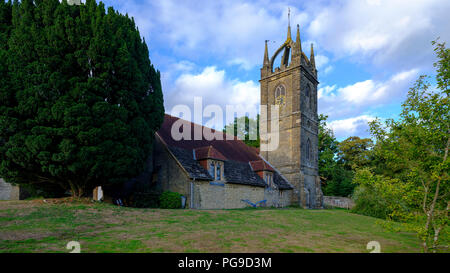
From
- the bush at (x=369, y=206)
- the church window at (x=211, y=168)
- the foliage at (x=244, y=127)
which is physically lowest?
the bush at (x=369, y=206)

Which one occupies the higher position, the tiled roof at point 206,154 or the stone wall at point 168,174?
the tiled roof at point 206,154

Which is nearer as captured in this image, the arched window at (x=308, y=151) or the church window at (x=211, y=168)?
the church window at (x=211, y=168)

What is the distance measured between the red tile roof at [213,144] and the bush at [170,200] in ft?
13.7

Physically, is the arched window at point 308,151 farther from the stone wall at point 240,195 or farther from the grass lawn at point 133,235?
the grass lawn at point 133,235

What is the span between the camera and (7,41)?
48.7 feet

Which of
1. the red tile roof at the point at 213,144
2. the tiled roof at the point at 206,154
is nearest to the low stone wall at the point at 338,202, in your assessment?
the red tile roof at the point at 213,144

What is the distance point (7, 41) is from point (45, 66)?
3008mm

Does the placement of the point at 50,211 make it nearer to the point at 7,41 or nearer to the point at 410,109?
the point at 7,41

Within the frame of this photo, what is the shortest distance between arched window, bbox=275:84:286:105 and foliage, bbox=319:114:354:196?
17.0 m

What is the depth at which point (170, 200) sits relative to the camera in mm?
19531

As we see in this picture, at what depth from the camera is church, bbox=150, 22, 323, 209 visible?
845 inches

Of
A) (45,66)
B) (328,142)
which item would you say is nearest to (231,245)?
(45,66)

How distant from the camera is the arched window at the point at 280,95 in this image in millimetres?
34531
